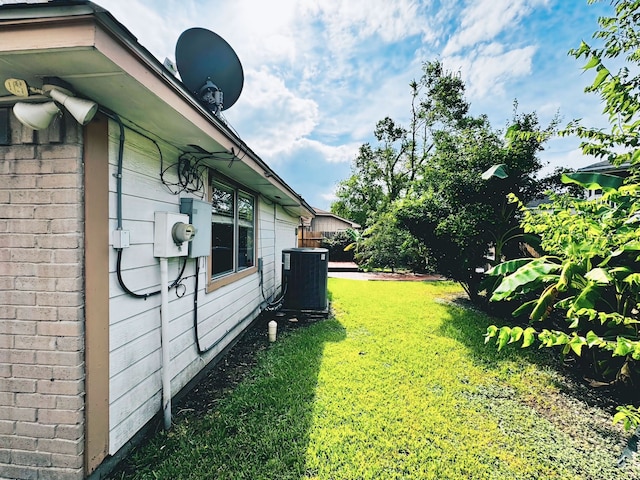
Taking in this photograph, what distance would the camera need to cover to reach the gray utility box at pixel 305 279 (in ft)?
20.7

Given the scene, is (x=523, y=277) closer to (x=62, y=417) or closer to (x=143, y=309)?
(x=143, y=309)

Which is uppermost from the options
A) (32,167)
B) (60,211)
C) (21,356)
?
(32,167)

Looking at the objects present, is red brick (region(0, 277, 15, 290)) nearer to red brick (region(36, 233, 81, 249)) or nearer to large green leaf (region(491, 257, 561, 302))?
red brick (region(36, 233, 81, 249))

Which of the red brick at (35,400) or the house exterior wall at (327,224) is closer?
the red brick at (35,400)

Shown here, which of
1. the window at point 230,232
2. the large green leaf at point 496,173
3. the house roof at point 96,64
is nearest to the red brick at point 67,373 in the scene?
the house roof at point 96,64

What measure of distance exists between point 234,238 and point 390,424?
3.49 meters

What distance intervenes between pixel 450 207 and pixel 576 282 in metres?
4.06

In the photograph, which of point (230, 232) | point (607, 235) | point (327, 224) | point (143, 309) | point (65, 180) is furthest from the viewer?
point (327, 224)

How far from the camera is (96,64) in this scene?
1.48 m

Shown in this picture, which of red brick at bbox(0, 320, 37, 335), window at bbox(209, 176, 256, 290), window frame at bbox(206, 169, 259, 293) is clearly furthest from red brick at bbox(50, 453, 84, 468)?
window at bbox(209, 176, 256, 290)

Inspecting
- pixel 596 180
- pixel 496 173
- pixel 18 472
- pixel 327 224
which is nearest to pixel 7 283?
pixel 18 472

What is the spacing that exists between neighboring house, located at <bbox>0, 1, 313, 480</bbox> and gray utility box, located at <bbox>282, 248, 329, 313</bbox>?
12.4 ft

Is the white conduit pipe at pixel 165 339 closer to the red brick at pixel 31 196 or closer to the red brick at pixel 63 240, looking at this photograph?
the red brick at pixel 63 240

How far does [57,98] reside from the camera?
1.65 m
